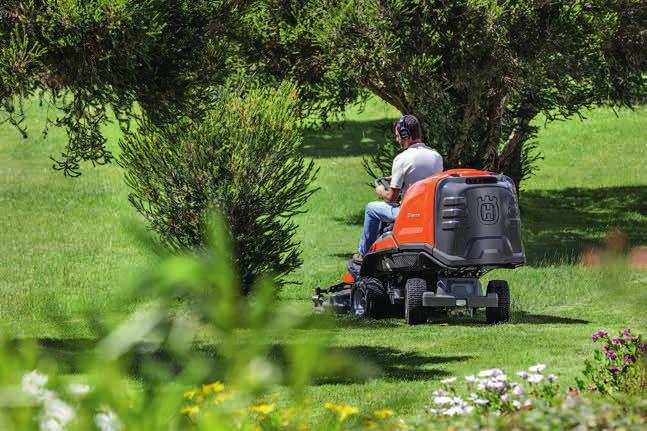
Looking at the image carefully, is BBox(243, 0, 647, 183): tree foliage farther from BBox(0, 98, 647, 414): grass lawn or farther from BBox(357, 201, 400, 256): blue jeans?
BBox(357, 201, 400, 256): blue jeans

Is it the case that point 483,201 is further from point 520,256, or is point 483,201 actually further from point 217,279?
point 217,279

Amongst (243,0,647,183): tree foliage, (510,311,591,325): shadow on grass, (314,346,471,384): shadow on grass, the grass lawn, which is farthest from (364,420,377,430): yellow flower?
(243,0,647,183): tree foliage

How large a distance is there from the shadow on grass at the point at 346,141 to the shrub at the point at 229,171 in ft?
74.2

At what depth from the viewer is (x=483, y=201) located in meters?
11.2

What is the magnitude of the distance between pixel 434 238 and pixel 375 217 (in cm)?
117

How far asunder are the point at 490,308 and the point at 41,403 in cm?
935

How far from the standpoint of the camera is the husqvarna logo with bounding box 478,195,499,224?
11242 millimetres

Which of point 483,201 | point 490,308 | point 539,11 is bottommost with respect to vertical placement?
point 490,308

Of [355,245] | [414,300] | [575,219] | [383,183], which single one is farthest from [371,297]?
[575,219]

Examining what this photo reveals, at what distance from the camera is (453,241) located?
36.7ft

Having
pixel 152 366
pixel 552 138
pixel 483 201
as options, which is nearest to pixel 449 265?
pixel 483 201

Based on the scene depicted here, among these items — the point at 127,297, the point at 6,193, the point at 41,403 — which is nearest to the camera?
the point at 127,297

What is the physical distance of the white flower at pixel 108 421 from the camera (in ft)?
10.5

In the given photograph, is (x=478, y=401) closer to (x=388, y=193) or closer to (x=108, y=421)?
(x=108, y=421)
